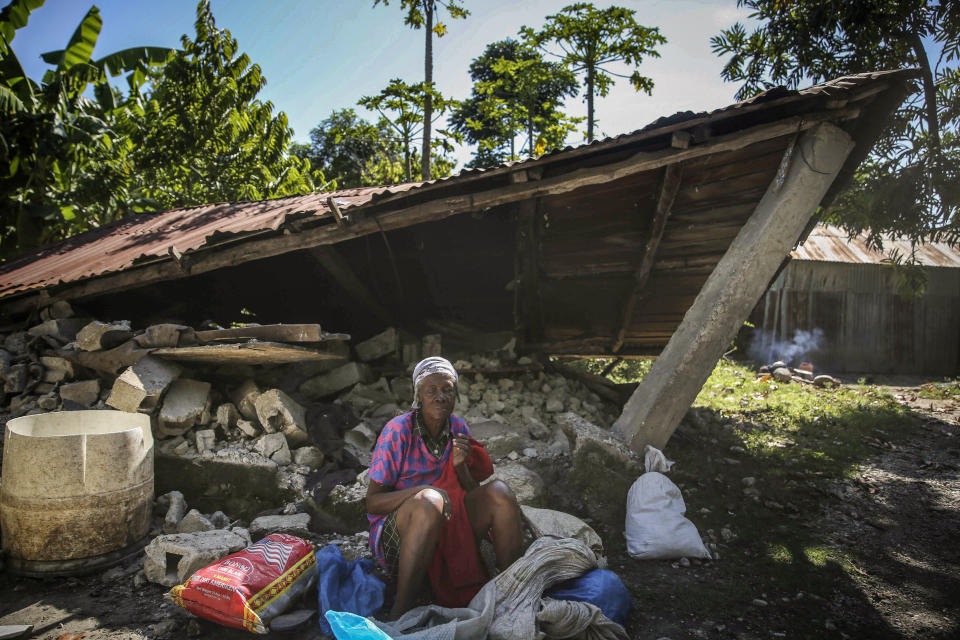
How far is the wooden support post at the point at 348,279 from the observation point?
16.7 ft

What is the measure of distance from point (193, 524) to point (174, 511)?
0.21m

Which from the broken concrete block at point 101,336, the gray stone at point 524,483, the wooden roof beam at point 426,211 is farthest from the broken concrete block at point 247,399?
the gray stone at point 524,483

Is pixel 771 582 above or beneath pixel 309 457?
beneath

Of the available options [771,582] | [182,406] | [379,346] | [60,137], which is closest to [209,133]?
[60,137]

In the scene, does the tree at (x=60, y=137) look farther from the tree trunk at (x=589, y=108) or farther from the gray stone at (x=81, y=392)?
the tree trunk at (x=589, y=108)

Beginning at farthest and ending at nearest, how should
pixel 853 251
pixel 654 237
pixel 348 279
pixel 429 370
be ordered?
pixel 853 251 → pixel 348 279 → pixel 654 237 → pixel 429 370

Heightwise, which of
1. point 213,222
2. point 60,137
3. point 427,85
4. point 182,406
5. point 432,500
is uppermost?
point 427,85

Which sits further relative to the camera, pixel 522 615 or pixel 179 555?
pixel 179 555

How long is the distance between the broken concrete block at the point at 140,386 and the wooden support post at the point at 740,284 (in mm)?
3669

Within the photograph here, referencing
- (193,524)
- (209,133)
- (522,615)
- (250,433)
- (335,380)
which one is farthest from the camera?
(209,133)

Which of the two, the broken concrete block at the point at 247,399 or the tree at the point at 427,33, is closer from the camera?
the broken concrete block at the point at 247,399

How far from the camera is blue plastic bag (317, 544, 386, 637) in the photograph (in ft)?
8.43

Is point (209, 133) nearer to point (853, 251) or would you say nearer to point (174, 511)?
point (174, 511)

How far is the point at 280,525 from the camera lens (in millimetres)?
3596
